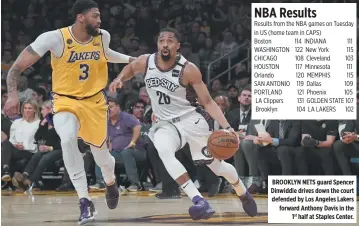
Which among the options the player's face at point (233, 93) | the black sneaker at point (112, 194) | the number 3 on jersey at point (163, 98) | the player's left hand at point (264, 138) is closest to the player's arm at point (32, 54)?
the number 3 on jersey at point (163, 98)

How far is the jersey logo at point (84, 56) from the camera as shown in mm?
8672

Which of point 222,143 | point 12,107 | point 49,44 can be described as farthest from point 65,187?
point 12,107

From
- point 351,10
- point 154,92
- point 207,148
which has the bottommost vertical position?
point 207,148

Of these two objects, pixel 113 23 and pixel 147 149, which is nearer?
pixel 147 149

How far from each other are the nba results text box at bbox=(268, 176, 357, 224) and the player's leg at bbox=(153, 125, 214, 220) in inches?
27.6

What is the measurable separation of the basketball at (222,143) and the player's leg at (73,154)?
4.27ft

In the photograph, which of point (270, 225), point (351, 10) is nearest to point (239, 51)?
point (351, 10)

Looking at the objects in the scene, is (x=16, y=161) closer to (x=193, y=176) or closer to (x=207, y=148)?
(x=193, y=176)

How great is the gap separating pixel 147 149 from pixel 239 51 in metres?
5.65

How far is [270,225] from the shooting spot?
8.09 m

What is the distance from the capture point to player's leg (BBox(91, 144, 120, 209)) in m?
8.96

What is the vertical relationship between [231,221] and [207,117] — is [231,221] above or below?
below

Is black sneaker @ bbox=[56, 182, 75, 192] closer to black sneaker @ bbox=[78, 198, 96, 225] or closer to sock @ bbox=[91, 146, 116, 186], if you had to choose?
sock @ bbox=[91, 146, 116, 186]

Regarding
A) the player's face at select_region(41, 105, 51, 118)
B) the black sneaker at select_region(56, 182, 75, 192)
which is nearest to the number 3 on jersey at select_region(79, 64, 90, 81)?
the black sneaker at select_region(56, 182, 75, 192)
